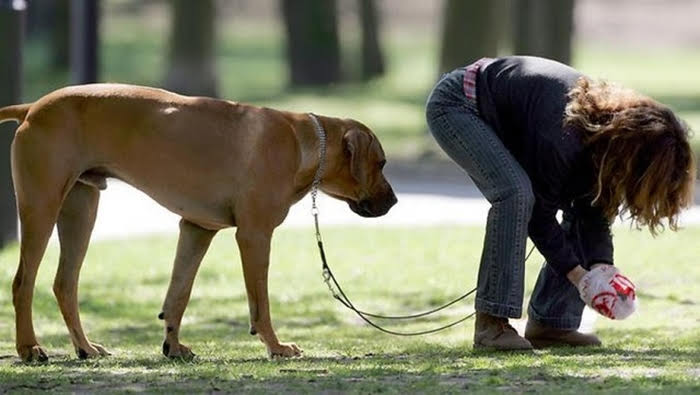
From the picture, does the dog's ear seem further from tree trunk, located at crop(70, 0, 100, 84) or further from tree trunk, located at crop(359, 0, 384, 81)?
tree trunk, located at crop(359, 0, 384, 81)

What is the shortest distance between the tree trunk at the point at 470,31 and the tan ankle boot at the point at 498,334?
17303mm

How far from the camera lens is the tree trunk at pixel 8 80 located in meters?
12.9

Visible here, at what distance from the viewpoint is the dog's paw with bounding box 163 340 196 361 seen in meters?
8.31

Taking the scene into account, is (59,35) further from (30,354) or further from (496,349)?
(496,349)

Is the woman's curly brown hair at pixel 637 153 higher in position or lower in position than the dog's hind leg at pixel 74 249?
higher

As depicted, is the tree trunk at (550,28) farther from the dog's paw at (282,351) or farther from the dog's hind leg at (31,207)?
the dog's hind leg at (31,207)

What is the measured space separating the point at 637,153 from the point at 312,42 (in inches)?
1028

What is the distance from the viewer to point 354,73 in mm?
36031

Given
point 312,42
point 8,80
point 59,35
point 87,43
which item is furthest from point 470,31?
point 59,35

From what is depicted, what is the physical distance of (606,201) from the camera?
7719 millimetres

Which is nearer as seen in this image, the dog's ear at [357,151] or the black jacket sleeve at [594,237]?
the black jacket sleeve at [594,237]

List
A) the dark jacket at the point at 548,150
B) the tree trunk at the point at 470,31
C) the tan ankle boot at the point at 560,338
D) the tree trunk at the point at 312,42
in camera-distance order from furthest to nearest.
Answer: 1. the tree trunk at the point at 312,42
2. the tree trunk at the point at 470,31
3. the tan ankle boot at the point at 560,338
4. the dark jacket at the point at 548,150

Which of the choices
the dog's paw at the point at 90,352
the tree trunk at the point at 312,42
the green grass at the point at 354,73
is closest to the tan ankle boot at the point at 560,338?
the dog's paw at the point at 90,352

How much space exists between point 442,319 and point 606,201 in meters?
3.02
